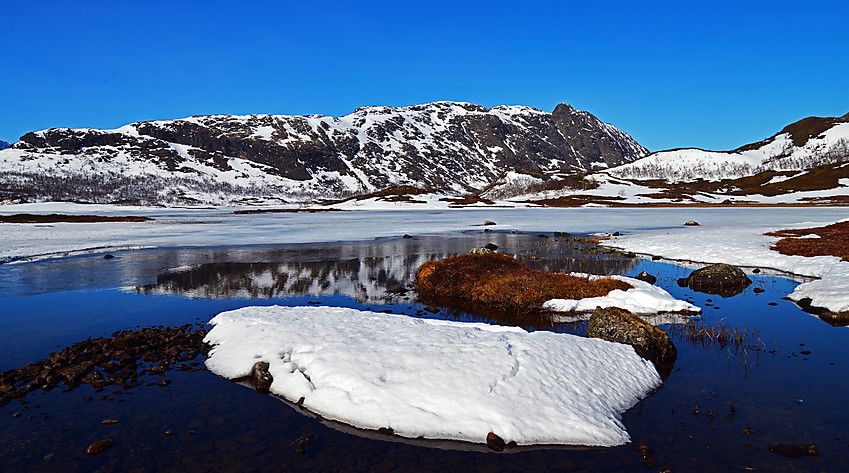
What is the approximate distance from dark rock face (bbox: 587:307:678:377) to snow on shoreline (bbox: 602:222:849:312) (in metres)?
9.91

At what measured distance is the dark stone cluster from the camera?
11.5 meters

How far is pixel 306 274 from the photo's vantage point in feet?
92.3

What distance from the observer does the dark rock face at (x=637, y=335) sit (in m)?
13.1

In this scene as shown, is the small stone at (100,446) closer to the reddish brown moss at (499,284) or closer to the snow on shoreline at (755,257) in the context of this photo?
the reddish brown moss at (499,284)

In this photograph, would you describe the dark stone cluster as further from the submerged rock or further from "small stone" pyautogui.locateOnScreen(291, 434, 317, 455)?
the submerged rock

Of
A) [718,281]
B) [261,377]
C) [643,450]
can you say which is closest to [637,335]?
[643,450]

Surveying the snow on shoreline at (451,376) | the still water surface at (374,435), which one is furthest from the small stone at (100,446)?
the snow on shoreline at (451,376)

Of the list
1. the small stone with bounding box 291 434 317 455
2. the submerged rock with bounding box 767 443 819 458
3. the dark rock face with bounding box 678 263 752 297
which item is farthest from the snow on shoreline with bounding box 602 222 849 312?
the small stone with bounding box 291 434 317 455

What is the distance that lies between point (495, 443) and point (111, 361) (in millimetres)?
11253

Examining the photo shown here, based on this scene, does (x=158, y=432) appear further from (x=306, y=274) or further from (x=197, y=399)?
(x=306, y=274)

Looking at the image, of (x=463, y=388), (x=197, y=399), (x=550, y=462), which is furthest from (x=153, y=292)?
(x=550, y=462)

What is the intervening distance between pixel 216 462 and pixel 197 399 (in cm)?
299

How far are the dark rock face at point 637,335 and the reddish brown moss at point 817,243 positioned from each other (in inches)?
822

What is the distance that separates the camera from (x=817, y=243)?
33.6 metres
